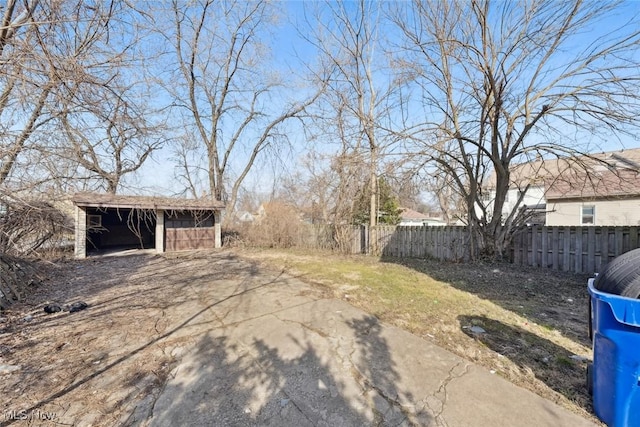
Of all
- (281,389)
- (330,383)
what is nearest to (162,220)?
(281,389)

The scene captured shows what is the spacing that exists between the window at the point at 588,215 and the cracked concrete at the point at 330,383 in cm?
1626

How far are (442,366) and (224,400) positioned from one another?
201cm

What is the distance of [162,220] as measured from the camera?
1300 centimetres

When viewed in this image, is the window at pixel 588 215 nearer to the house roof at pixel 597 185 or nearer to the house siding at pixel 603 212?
the house siding at pixel 603 212

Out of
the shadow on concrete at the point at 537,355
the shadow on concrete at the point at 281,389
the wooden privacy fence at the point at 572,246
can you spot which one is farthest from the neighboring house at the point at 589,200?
the shadow on concrete at the point at 281,389

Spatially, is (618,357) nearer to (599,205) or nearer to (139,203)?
(139,203)

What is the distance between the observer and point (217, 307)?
4.59 metres

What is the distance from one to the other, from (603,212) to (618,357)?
1677 cm

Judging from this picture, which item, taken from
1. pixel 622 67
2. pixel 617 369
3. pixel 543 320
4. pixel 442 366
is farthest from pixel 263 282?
pixel 622 67

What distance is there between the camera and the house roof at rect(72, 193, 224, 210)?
10.6 m

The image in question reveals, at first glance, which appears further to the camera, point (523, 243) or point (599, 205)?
point (599, 205)

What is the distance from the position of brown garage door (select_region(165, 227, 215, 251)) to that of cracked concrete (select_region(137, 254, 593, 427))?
11.0m

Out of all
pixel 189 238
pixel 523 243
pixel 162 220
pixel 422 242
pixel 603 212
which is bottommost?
pixel 189 238

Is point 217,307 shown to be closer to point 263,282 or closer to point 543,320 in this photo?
point 263,282
